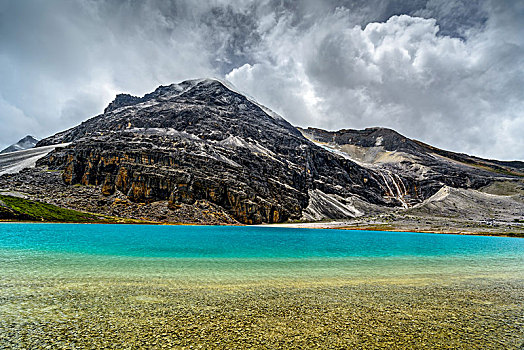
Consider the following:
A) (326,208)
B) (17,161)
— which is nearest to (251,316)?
(326,208)

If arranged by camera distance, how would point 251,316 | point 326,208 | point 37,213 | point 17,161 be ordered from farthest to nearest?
1. point 326,208
2. point 17,161
3. point 37,213
4. point 251,316

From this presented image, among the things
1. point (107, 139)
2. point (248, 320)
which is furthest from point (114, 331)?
point (107, 139)

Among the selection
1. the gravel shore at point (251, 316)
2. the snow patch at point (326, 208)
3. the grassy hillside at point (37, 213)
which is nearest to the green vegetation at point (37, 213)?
the grassy hillside at point (37, 213)

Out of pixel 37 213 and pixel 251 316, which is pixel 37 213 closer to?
pixel 37 213

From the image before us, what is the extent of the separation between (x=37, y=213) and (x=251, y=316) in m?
110

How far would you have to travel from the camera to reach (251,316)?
37.3 ft

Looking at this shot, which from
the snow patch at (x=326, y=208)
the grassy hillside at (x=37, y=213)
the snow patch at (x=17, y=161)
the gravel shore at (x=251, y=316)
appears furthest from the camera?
the snow patch at (x=326, y=208)

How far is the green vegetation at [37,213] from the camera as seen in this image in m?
83.8

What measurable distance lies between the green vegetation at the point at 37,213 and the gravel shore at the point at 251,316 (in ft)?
305

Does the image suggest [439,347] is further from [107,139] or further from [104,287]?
[107,139]

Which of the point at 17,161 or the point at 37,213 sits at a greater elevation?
the point at 17,161

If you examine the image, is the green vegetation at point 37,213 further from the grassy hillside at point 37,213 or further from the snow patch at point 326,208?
the snow patch at point 326,208

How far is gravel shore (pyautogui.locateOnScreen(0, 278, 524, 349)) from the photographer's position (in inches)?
355

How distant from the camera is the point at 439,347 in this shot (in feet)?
29.6
